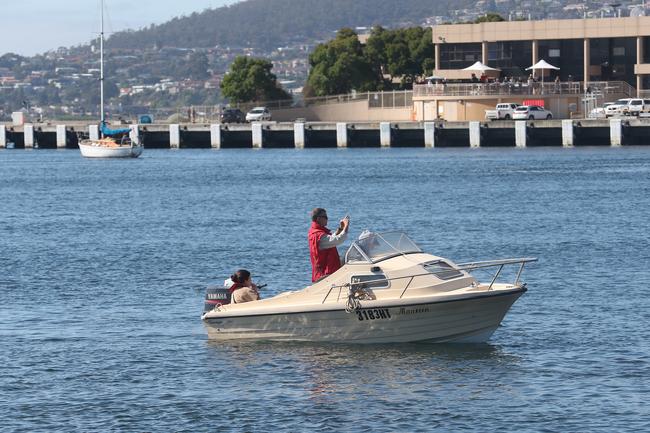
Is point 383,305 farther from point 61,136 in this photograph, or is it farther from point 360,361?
point 61,136

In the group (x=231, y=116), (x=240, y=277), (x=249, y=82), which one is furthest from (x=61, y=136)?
(x=240, y=277)

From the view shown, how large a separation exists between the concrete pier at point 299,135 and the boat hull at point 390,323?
273 ft

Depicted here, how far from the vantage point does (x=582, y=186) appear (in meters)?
70.6

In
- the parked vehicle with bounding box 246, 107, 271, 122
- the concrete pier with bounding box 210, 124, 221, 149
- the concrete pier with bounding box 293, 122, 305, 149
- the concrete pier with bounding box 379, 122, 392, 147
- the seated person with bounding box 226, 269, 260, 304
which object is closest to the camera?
the seated person with bounding box 226, 269, 260, 304

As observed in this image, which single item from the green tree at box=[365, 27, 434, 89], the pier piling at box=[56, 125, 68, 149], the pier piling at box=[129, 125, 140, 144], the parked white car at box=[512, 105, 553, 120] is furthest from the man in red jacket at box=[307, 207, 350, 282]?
the green tree at box=[365, 27, 434, 89]

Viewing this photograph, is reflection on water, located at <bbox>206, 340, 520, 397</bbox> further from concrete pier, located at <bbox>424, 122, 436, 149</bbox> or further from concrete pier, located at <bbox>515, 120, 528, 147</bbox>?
concrete pier, located at <bbox>424, 122, 436, 149</bbox>

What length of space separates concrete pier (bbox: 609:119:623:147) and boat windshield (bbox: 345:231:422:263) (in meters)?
74.0

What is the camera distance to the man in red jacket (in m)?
26.1

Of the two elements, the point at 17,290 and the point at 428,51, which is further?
the point at 428,51

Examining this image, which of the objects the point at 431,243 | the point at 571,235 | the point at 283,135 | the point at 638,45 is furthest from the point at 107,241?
the point at 638,45

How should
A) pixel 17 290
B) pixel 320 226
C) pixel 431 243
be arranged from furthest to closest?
pixel 431 243 → pixel 17 290 → pixel 320 226

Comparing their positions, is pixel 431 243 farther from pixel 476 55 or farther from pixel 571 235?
pixel 476 55

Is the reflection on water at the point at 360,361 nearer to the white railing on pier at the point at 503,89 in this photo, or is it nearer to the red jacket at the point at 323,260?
the red jacket at the point at 323,260

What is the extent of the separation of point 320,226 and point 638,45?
96.5 meters
